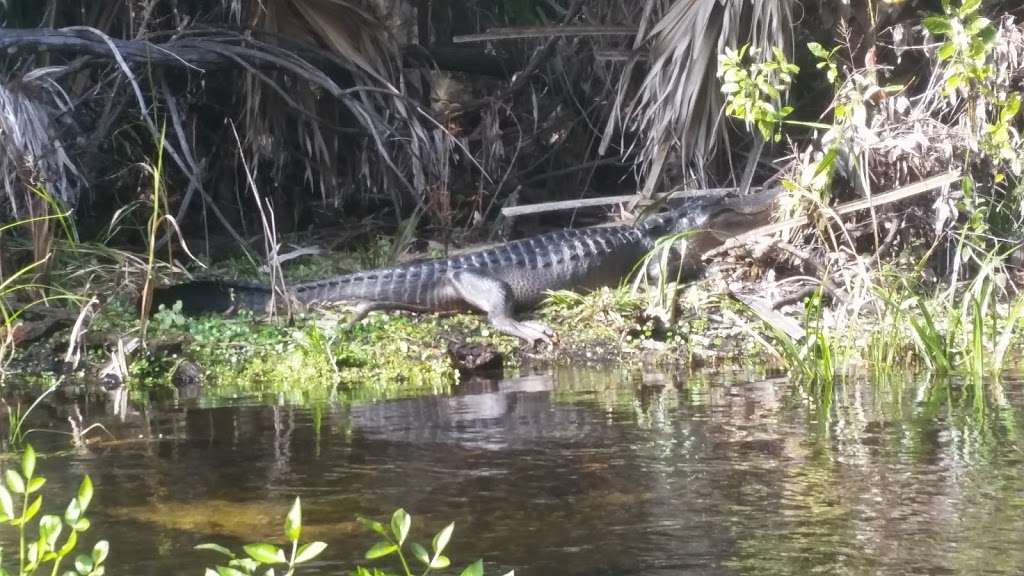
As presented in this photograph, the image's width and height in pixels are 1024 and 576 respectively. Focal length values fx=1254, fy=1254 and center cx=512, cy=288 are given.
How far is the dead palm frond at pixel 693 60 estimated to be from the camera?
25.1 ft

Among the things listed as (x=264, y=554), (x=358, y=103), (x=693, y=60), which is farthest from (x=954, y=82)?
(x=264, y=554)

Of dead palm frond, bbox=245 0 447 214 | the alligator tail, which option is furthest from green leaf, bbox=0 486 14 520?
dead palm frond, bbox=245 0 447 214

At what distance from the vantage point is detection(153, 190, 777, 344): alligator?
7.28 m

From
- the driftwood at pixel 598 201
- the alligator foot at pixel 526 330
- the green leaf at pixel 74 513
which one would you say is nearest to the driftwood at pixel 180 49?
the driftwood at pixel 598 201

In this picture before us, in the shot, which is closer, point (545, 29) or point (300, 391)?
point (300, 391)

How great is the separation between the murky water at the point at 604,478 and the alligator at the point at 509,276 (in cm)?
203

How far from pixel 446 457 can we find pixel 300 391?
1.97 metres

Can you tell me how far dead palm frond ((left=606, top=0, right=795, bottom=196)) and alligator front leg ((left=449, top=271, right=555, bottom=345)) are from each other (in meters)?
Answer: 1.48

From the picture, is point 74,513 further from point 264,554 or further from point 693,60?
point 693,60

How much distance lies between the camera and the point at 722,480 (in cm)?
355

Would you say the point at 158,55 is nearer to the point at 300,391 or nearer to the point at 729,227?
the point at 300,391

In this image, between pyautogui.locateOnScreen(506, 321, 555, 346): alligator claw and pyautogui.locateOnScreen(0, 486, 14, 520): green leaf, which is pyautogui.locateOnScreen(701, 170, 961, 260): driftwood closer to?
pyautogui.locateOnScreen(506, 321, 555, 346): alligator claw

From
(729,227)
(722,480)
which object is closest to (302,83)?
(729,227)

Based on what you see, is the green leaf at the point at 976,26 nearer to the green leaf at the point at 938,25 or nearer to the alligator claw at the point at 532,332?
the green leaf at the point at 938,25
